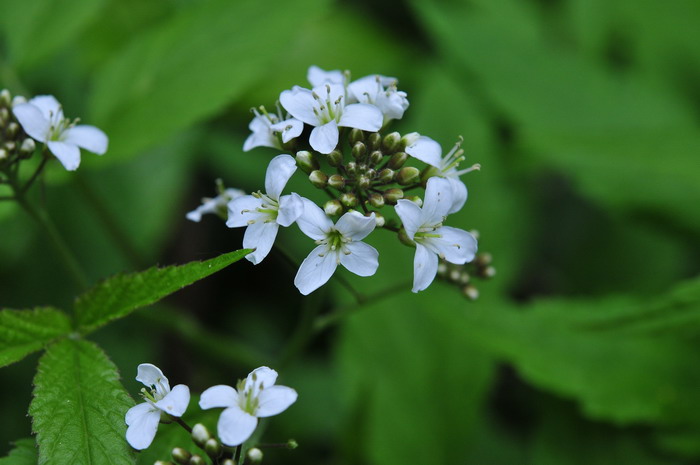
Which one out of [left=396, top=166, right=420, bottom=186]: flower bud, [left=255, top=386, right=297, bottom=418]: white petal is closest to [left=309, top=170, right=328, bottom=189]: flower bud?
[left=396, top=166, right=420, bottom=186]: flower bud

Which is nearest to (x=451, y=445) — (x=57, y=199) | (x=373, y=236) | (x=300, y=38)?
(x=373, y=236)

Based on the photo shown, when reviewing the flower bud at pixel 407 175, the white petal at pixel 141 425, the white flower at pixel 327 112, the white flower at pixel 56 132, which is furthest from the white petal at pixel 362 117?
the white petal at pixel 141 425

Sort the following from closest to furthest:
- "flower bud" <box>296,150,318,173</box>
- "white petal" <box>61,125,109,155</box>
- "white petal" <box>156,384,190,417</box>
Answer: "white petal" <box>156,384,190,417</box> < "flower bud" <box>296,150,318,173</box> < "white petal" <box>61,125,109,155</box>

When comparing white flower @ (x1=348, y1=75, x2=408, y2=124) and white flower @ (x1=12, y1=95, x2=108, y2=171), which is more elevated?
white flower @ (x1=12, y1=95, x2=108, y2=171)

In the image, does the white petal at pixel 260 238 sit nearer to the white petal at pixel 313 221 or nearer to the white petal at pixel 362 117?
the white petal at pixel 313 221

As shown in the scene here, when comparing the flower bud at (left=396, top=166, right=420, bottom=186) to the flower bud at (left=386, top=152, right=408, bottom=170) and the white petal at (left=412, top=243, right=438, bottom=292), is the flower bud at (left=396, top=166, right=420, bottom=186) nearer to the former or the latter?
the flower bud at (left=386, top=152, right=408, bottom=170)

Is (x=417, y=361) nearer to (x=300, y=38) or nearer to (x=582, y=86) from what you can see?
(x=582, y=86)

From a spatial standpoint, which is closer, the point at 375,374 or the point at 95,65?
the point at 375,374

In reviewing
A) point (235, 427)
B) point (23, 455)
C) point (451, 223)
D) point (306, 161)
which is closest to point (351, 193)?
point (306, 161)
